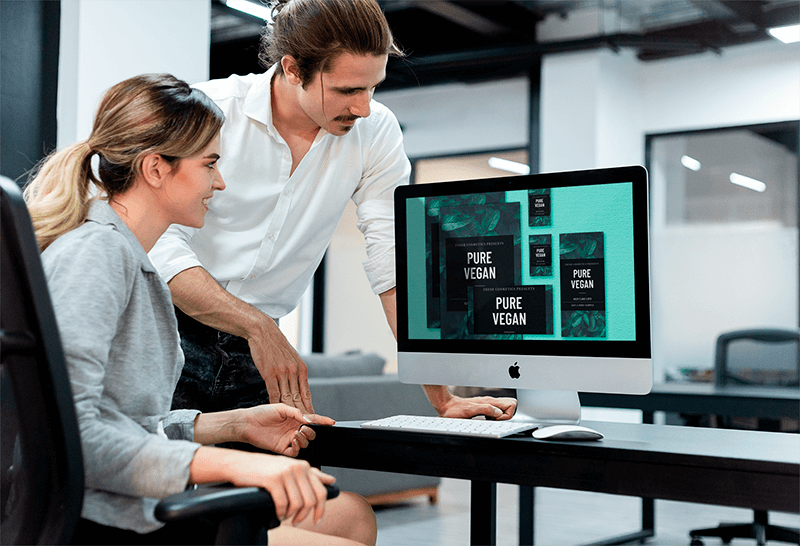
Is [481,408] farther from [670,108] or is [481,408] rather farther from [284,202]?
[670,108]

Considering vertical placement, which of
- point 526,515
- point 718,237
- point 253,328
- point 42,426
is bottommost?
point 526,515

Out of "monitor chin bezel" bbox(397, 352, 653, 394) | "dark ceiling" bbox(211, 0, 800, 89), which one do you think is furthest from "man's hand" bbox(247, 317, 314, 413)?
"dark ceiling" bbox(211, 0, 800, 89)

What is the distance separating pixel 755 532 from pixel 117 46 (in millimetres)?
3159

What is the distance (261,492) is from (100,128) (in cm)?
63

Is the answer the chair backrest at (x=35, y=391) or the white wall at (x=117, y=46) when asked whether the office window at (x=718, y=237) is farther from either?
the chair backrest at (x=35, y=391)

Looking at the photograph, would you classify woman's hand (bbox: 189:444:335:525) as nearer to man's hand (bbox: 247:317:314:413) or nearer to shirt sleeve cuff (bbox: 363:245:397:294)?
man's hand (bbox: 247:317:314:413)

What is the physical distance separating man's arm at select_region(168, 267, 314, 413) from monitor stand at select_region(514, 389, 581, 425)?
0.44 metres

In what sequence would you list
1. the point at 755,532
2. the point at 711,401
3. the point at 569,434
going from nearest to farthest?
the point at 569,434 < the point at 711,401 < the point at 755,532

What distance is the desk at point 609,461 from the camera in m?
1.23

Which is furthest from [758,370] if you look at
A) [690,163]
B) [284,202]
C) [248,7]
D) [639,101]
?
[284,202]

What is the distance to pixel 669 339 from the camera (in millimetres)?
6844

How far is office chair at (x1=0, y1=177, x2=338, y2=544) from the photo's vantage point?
969 mm

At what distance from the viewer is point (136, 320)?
1.16 meters

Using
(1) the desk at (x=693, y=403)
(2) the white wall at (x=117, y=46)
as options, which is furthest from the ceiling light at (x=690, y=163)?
(2) the white wall at (x=117, y=46)
